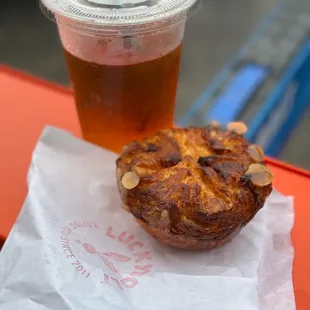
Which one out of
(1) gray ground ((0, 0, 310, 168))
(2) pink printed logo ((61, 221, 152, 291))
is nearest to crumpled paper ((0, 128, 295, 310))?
(2) pink printed logo ((61, 221, 152, 291))

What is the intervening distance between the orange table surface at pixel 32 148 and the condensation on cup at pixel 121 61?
0.13 metres

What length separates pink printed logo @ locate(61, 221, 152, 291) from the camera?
65 cm

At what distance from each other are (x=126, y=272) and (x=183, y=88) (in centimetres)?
162

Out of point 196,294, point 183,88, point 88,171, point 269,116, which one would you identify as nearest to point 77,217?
point 88,171

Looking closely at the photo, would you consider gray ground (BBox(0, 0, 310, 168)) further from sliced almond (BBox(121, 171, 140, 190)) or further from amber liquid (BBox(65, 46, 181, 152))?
sliced almond (BBox(121, 171, 140, 190))

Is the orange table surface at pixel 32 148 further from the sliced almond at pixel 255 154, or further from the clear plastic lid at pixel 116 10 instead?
the clear plastic lid at pixel 116 10

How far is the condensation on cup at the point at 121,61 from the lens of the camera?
73 cm

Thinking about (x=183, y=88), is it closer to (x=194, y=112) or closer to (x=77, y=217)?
(x=194, y=112)

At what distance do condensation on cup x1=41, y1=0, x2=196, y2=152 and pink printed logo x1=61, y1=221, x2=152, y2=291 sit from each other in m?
0.20

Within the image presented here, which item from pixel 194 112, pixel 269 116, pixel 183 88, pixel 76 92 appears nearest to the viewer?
pixel 76 92

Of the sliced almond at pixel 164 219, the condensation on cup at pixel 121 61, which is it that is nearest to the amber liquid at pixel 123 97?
the condensation on cup at pixel 121 61

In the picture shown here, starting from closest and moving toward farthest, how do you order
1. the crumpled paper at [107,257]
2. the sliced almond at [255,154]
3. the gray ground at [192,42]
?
the crumpled paper at [107,257] < the sliced almond at [255,154] < the gray ground at [192,42]

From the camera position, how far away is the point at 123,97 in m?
0.83

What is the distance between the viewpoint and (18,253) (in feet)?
2.14
